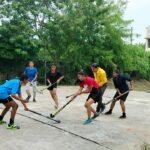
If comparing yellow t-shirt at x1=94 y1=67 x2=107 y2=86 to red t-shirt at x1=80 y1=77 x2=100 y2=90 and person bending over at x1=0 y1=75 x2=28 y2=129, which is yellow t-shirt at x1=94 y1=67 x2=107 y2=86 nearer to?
red t-shirt at x1=80 y1=77 x2=100 y2=90

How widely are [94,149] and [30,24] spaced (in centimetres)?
2164

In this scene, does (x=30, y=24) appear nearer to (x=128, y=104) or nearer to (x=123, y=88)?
(x=128, y=104)

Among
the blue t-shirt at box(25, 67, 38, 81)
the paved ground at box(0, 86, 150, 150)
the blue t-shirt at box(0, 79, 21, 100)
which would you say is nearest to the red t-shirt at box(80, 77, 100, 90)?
the paved ground at box(0, 86, 150, 150)

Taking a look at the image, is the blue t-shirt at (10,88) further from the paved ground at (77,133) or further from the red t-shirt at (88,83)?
the red t-shirt at (88,83)

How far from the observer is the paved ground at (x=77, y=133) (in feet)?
30.1

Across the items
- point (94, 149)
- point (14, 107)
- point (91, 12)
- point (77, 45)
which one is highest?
point (91, 12)

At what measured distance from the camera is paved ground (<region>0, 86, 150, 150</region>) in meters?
9.19

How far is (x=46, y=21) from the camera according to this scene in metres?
29.6

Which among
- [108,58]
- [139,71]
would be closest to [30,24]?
[108,58]

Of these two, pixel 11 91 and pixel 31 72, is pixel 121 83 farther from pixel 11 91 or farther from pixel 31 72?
pixel 31 72

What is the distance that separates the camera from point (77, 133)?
1030cm

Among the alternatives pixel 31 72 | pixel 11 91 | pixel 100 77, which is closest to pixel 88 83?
pixel 100 77

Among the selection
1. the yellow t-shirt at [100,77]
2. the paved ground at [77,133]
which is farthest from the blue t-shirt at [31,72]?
the yellow t-shirt at [100,77]

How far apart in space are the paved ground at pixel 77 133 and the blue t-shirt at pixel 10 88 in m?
0.84
